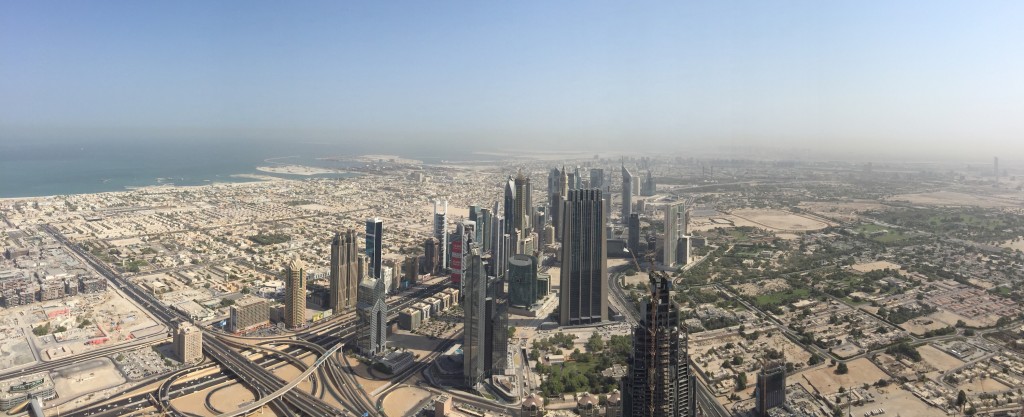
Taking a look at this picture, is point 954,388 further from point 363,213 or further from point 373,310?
point 363,213

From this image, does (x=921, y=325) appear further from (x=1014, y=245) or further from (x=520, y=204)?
(x=520, y=204)

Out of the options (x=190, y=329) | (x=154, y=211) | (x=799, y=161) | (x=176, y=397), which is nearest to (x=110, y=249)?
(x=154, y=211)

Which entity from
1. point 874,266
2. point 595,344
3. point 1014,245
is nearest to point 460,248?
point 595,344

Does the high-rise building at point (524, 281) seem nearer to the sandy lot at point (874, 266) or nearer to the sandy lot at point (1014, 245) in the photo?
the sandy lot at point (874, 266)

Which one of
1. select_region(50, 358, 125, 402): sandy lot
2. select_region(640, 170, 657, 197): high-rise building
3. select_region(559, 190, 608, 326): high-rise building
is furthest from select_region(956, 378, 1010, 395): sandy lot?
select_region(640, 170, 657, 197): high-rise building

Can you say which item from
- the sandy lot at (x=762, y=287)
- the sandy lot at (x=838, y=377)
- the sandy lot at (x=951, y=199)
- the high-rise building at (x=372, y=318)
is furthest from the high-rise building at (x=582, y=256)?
the sandy lot at (x=951, y=199)

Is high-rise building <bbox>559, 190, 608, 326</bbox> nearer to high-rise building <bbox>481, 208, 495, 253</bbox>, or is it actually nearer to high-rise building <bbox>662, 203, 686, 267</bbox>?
high-rise building <bbox>481, 208, 495, 253</bbox>
